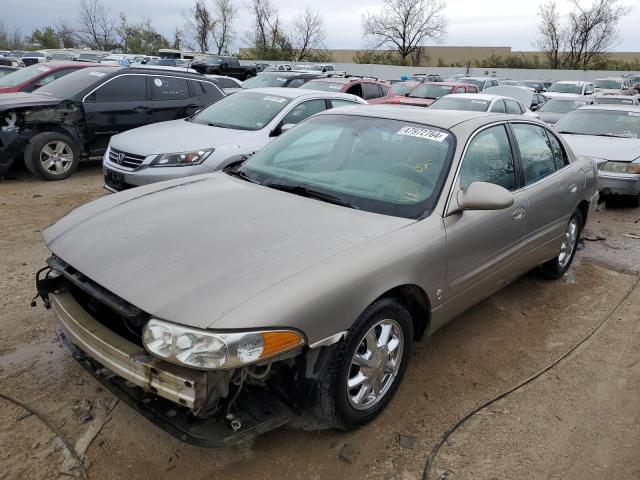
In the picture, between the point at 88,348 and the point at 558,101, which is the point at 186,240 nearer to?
the point at 88,348

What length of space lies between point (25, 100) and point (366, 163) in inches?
250

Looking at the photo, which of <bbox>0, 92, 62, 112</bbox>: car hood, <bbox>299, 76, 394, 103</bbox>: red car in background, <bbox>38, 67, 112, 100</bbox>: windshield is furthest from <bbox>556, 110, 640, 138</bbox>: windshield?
<bbox>0, 92, 62, 112</bbox>: car hood

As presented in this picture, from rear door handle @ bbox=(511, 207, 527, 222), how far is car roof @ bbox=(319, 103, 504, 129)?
2.21 ft

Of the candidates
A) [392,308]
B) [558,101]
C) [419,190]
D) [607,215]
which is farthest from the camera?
[558,101]

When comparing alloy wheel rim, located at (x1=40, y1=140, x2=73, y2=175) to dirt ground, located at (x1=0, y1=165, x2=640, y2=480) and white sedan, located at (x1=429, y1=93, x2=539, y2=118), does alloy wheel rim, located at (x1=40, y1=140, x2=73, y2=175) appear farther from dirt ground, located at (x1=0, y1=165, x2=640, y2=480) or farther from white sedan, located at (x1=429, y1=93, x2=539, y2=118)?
white sedan, located at (x1=429, y1=93, x2=539, y2=118)

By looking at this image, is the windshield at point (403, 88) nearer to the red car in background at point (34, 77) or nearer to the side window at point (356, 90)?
the side window at point (356, 90)

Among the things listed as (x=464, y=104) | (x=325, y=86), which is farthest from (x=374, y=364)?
(x=325, y=86)

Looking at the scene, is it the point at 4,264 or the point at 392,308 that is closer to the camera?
the point at 392,308

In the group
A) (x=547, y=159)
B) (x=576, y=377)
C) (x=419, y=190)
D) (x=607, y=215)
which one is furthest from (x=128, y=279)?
(x=607, y=215)

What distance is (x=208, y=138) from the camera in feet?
20.6

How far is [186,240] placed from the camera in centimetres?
259

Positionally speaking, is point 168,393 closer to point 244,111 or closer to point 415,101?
point 244,111

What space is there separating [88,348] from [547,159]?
3.65 meters

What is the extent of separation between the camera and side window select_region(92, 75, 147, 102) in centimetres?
805
